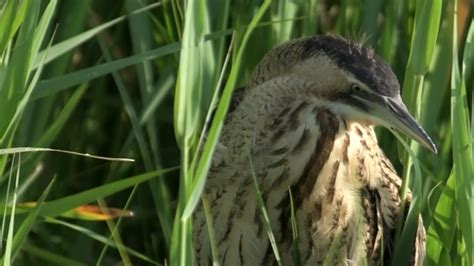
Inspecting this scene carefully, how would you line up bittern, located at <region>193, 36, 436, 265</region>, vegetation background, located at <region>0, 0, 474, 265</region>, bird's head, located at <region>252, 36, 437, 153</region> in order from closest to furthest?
vegetation background, located at <region>0, 0, 474, 265</region> → bird's head, located at <region>252, 36, 437, 153</region> → bittern, located at <region>193, 36, 436, 265</region>

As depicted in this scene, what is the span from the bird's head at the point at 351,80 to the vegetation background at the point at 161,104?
0.06 m

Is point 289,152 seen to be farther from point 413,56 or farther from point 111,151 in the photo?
point 111,151

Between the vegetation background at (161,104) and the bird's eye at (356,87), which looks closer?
the vegetation background at (161,104)

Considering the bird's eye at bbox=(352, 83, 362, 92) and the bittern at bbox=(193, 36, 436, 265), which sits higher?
the bird's eye at bbox=(352, 83, 362, 92)

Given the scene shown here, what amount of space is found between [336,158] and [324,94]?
174mm

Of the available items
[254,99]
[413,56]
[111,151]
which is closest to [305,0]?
[254,99]

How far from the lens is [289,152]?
2498 millimetres

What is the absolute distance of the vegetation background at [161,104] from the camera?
210cm

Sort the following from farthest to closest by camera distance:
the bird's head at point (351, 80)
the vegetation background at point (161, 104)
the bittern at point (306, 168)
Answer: the bittern at point (306, 168) < the bird's head at point (351, 80) < the vegetation background at point (161, 104)

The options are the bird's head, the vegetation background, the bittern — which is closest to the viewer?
the vegetation background

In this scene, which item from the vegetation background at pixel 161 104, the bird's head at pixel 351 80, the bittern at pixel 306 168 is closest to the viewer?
the vegetation background at pixel 161 104

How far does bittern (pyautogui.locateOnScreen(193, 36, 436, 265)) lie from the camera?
238cm

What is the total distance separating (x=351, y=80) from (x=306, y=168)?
268 millimetres

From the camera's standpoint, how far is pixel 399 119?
87.1 inches
